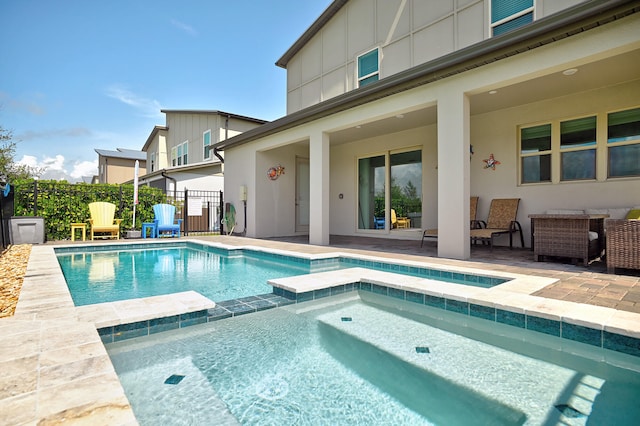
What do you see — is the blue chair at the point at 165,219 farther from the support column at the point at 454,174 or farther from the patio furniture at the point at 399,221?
the support column at the point at 454,174

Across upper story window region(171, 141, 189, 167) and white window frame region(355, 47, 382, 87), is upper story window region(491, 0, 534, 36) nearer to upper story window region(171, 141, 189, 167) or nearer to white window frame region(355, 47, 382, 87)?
white window frame region(355, 47, 382, 87)

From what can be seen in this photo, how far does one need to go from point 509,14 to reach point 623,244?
18.9ft

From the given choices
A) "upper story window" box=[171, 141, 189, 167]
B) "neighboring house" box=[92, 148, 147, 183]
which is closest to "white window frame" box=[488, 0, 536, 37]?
"upper story window" box=[171, 141, 189, 167]

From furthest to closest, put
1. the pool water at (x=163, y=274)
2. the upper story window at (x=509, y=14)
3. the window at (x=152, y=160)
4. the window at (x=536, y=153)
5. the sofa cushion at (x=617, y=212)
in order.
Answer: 1. the window at (x=152, y=160)
2. the upper story window at (x=509, y=14)
3. the window at (x=536, y=153)
4. the sofa cushion at (x=617, y=212)
5. the pool water at (x=163, y=274)

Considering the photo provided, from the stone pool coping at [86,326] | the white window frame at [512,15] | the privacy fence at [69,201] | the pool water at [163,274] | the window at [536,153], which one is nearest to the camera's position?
the stone pool coping at [86,326]

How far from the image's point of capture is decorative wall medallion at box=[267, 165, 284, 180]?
10.8 meters

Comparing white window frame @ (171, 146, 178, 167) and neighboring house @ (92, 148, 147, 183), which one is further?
neighboring house @ (92, 148, 147, 183)

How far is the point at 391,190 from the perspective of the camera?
9.91 m

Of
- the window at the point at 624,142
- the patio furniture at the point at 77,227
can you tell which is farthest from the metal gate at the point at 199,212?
the window at the point at 624,142

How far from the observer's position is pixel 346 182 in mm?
11141

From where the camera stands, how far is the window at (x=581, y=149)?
6.14 m

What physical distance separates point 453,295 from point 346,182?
7.93m

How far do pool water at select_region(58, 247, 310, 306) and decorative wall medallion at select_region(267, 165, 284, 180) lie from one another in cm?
357

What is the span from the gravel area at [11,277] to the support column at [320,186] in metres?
5.43
